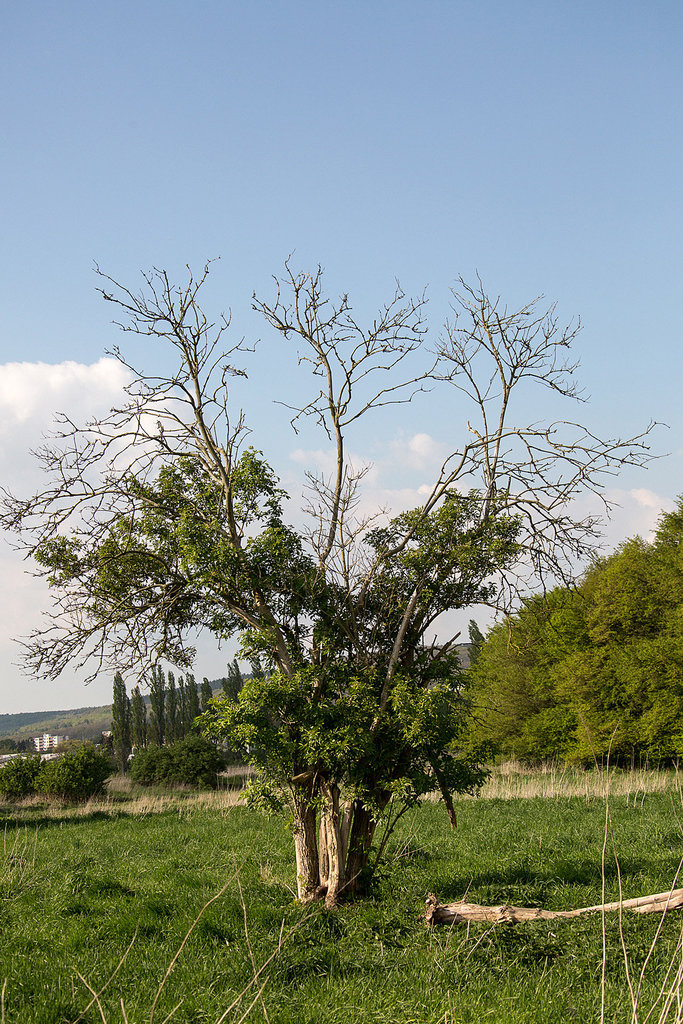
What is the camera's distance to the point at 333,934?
790cm

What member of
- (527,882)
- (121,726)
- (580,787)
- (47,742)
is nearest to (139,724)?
(121,726)

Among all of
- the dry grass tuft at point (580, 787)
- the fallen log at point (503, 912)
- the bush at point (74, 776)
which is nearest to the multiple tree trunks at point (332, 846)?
the fallen log at point (503, 912)

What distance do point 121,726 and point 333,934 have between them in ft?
203

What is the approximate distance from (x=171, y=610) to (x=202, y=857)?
504cm

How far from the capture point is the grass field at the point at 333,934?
19.3ft

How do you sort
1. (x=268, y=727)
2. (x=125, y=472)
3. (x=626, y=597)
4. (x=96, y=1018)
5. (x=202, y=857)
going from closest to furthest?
(x=96, y=1018)
(x=268, y=727)
(x=125, y=472)
(x=202, y=857)
(x=626, y=597)

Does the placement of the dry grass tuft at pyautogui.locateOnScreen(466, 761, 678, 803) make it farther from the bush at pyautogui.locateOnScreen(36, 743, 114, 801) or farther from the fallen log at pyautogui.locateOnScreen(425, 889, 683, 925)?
the bush at pyautogui.locateOnScreen(36, 743, 114, 801)

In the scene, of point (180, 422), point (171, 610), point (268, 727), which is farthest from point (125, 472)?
point (268, 727)

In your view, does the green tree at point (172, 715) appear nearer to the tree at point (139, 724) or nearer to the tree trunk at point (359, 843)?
the tree at point (139, 724)

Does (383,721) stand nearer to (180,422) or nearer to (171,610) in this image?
(171,610)

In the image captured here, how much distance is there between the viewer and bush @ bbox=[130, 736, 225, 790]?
1089 inches

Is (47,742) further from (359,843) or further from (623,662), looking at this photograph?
(359,843)

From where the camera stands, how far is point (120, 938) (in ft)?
26.2

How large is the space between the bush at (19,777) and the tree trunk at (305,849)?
17766 millimetres
